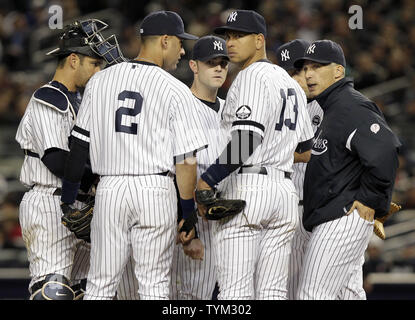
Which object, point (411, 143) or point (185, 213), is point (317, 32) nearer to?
point (411, 143)

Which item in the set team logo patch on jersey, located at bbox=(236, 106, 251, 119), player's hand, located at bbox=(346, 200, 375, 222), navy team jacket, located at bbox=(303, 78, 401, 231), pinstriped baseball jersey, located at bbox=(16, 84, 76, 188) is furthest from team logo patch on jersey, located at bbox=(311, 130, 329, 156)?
pinstriped baseball jersey, located at bbox=(16, 84, 76, 188)

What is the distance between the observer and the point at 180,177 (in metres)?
4.87

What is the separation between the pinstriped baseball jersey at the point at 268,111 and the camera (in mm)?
4730

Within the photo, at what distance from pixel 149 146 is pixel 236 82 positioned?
682mm

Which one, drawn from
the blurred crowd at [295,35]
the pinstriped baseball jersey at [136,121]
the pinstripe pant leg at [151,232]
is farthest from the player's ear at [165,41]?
the blurred crowd at [295,35]

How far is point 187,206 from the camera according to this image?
4.95m

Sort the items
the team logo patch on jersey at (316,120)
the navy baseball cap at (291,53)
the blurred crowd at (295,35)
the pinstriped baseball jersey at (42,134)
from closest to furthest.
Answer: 1. the pinstriped baseball jersey at (42,134)
2. the team logo patch on jersey at (316,120)
3. the navy baseball cap at (291,53)
4. the blurred crowd at (295,35)

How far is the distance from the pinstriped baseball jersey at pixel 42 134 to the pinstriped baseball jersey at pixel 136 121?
278 mm

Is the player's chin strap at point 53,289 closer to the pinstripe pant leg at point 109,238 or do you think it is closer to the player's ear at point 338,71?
the pinstripe pant leg at point 109,238

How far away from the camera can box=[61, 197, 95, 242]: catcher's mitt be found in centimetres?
502

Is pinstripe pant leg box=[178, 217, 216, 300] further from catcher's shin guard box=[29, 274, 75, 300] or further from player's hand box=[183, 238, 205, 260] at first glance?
catcher's shin guard box=[29, 274, 75, 300]

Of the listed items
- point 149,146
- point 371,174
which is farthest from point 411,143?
point 149,146

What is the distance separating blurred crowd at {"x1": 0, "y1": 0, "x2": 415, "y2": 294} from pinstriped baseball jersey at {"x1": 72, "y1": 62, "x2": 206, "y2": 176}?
5210mm
